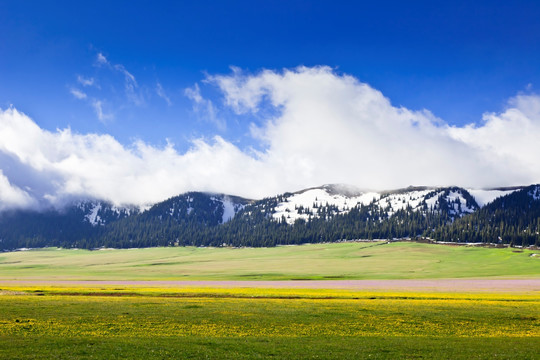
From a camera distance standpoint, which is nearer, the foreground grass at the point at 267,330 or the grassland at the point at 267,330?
the grassland at the point at 267,330

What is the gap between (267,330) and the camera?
3422 cm

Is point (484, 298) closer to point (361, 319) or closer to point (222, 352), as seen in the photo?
point (361, 319)

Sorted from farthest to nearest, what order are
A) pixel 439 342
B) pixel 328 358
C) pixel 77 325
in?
pixel 77 325, pixel 439 342, pixel 328 358

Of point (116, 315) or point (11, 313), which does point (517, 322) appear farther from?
point (11, 313)

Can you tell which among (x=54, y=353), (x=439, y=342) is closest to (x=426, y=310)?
(x=439, y=342)

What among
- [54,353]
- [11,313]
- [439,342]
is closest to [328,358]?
[439,342]

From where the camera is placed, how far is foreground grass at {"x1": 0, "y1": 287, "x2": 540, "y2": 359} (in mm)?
25875

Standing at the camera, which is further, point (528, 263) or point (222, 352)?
point (528, 263)

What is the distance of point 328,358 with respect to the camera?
24.4 metres

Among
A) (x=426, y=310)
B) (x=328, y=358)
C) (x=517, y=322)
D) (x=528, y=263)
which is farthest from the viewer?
(x=528, y=263)

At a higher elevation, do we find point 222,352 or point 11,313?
point 222,352

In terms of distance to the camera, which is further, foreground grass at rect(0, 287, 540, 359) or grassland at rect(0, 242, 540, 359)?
foreground grass at rect(0, 287, 540, 359)

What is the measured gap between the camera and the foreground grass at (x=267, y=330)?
25875 mm

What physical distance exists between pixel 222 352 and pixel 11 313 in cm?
2770
